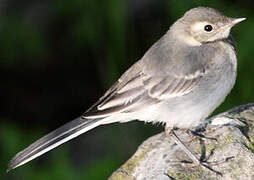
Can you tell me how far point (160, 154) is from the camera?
5480mm

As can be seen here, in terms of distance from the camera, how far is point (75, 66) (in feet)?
32.2

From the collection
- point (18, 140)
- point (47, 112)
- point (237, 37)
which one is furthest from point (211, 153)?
point (47, 112)

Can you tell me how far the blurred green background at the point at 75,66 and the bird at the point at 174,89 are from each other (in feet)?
4.55

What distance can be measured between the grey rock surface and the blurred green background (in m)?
1.37

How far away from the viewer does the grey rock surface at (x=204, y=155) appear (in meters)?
5.03

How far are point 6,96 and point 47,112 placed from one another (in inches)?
32.6

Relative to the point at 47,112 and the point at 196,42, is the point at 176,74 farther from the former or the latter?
the point at 47,112

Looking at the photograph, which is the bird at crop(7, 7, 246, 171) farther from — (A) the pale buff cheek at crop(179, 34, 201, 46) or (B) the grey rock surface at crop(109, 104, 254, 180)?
(B) the grey rock surface at crop(109, 104, 254, 180)

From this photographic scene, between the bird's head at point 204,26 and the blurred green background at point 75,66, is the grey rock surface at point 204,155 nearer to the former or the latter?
the bird's head at point 204,26

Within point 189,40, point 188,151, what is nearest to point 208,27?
point 189,40

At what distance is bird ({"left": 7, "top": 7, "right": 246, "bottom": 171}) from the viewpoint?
5617 millimetres

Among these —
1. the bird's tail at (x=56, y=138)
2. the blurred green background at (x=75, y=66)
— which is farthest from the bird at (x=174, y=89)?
the blurred green background at (x=75, y=66)

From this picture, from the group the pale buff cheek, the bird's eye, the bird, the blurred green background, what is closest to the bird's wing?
the bird

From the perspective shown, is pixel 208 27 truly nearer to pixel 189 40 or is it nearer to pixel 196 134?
pixel 189 40
